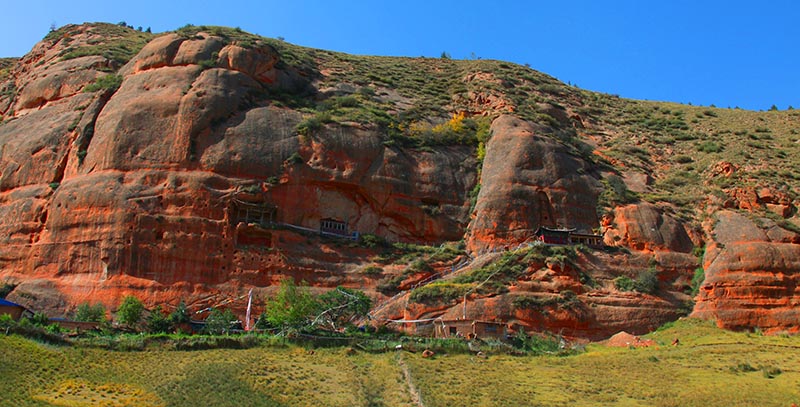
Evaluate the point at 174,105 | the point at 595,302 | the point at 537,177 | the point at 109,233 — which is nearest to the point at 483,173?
the point at 537,177

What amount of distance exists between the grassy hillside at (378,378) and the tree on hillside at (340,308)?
174 inches

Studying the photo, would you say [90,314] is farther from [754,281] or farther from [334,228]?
[754,281]

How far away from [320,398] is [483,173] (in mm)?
25047

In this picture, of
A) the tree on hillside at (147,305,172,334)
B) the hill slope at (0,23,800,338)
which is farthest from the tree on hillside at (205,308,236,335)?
the hill slope at (0,23,800,338)

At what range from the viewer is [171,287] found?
41.5 m

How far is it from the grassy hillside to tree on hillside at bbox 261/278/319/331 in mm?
3150

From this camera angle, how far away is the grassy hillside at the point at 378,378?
2868cm

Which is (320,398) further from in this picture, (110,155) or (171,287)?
(110,155)

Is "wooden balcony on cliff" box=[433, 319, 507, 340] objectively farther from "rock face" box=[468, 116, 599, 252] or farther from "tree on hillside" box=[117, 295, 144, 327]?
"tree on hillside" box=[117, 295, 144, 327]

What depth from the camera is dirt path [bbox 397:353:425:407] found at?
29172 mm

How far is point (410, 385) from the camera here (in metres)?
30.8

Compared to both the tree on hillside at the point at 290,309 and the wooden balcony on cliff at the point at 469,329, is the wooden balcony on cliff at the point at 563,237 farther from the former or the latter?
the tree on hillside at the point at 290,309

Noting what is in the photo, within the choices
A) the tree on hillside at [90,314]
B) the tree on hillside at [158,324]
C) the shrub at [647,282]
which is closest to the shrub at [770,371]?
the shrub at [647,282]

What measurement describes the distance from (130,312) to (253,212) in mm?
9571
